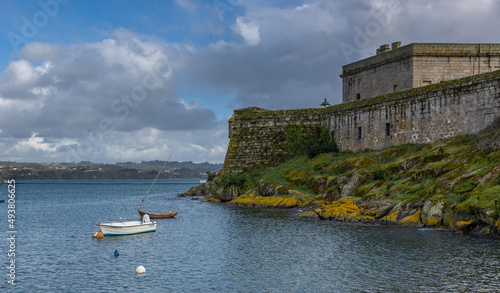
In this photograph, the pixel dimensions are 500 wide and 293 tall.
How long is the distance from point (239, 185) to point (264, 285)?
3371 centimetres

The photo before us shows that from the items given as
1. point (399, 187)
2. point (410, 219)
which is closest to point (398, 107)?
point (399, 187)

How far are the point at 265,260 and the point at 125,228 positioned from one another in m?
12.6

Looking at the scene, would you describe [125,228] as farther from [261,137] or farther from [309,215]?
[261,137]

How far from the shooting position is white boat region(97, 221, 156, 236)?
31.2 metres

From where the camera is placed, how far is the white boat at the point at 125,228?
31.2 m

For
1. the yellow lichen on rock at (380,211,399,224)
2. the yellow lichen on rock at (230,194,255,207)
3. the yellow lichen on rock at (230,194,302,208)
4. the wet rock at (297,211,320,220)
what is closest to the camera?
the yellow lichen on rock at (380,211,399,224)

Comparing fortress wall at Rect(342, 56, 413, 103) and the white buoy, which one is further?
fortress wall at Rect(342, 56, 413, 103)

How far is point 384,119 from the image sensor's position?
44219 millimetres

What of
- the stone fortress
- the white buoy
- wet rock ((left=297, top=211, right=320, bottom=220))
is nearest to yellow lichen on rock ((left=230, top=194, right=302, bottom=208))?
wet rock ((left=297, top=211, right=320, bottom=220))

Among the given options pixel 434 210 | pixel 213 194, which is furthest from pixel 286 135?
pixel 434 210

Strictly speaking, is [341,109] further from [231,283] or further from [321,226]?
[231,283]

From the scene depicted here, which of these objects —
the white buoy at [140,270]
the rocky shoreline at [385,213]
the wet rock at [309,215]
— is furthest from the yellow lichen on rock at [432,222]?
the white buoy at [140,270]

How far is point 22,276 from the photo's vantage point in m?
20.4

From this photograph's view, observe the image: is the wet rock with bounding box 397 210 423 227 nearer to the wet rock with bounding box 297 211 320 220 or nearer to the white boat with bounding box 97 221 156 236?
the wet rock with bounding box 297 211 320 220
